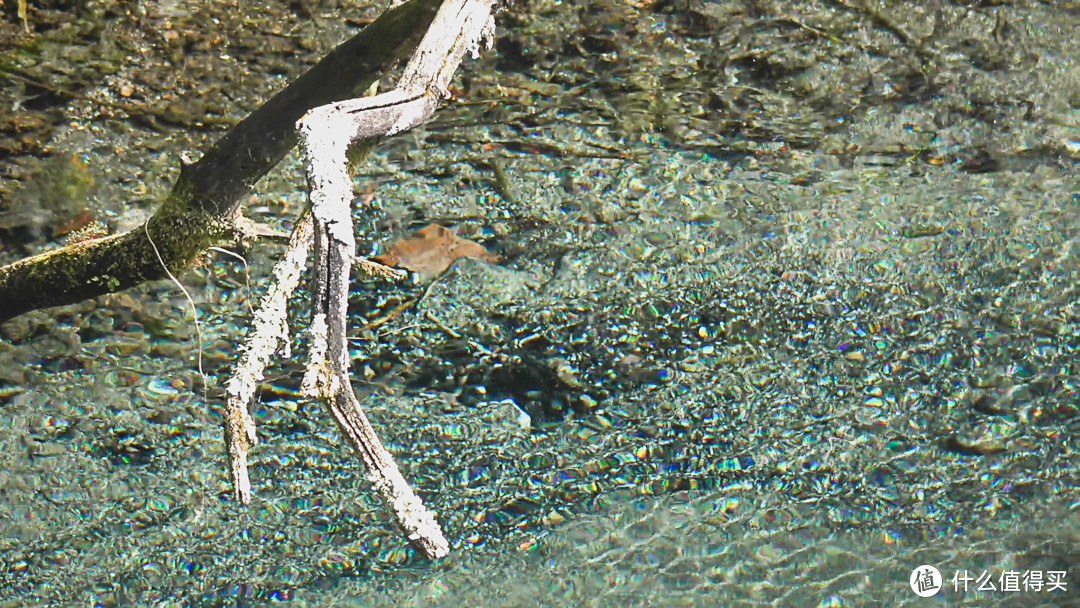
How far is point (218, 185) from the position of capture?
69.4 inches

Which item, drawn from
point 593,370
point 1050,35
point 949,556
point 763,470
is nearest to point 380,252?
point 593,370

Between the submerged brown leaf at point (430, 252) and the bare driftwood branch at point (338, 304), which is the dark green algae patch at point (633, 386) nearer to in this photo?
the submerged brown leaf at point (430, 252)

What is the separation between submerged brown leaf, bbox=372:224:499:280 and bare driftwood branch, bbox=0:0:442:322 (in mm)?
916

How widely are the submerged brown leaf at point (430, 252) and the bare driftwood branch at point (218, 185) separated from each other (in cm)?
92

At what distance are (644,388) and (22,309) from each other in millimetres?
1434

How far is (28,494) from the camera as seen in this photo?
235 centimetres

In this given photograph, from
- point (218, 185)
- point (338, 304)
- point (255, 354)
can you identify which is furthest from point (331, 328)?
point (218, 185)

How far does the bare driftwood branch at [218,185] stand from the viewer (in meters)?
1.69

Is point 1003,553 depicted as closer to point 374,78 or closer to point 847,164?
point 847,164

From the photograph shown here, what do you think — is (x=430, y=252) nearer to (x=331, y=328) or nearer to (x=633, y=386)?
(x=633, y=386)

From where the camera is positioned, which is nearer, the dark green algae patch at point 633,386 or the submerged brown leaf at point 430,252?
the dark green algae patch at point 633,386

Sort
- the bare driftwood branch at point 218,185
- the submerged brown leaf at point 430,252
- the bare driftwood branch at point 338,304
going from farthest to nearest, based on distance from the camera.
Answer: the submerged brown leaf at point 430,252 < the bare driftwood branch at point 218,185 < the bare driftwood branch at point 338,304

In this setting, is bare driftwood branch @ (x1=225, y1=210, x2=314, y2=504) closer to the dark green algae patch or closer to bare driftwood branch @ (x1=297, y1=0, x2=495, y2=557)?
bare driftwood branch @ (x1=297, y1=0, x2=495, y2=557)

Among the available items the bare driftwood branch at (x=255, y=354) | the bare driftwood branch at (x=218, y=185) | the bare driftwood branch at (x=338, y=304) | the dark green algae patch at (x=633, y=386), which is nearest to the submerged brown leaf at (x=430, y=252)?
the dark green algae patch at (x=633, y=386)
